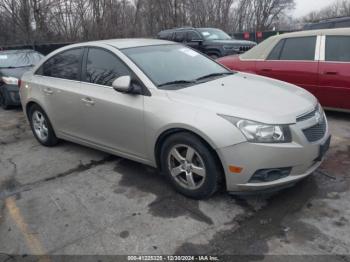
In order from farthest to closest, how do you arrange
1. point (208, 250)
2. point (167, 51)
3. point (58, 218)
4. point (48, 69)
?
point (48, 69) < point (167, 51) < point (58, 218) < point (208, 250)

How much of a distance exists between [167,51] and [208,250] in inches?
102

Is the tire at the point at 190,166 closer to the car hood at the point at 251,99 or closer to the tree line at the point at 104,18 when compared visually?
the car hood at the point at 251,99

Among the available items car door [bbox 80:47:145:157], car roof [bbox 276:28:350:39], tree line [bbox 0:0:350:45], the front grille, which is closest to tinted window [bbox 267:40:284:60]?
car roof [bbox 276:28:350:39]

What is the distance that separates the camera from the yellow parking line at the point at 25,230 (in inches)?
117

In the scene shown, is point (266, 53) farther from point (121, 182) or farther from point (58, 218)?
point (58, 218)

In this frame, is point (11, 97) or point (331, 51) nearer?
point (331, 51)

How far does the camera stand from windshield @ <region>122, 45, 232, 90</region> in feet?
12.8

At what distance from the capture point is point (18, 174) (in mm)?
4586

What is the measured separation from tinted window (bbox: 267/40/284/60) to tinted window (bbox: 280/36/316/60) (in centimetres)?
7

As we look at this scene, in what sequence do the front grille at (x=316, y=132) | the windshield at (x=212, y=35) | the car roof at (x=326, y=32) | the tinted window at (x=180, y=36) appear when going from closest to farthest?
1. the front grille at (x=316, y=132)
2. the car roof at (x=326, y=32)
3. the windshield at (x=212, y=35)
4. the tinted window at (x=180, y=36)

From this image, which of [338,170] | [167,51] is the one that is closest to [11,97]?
[167,51]

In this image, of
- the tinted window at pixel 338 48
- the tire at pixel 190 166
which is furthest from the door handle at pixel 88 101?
the tinted window at pixel 338 48

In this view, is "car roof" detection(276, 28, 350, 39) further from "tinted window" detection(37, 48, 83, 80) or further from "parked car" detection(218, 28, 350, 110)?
"tinted window" detection(37, 48, 83, 80)

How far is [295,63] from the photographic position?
6223 millimetres
